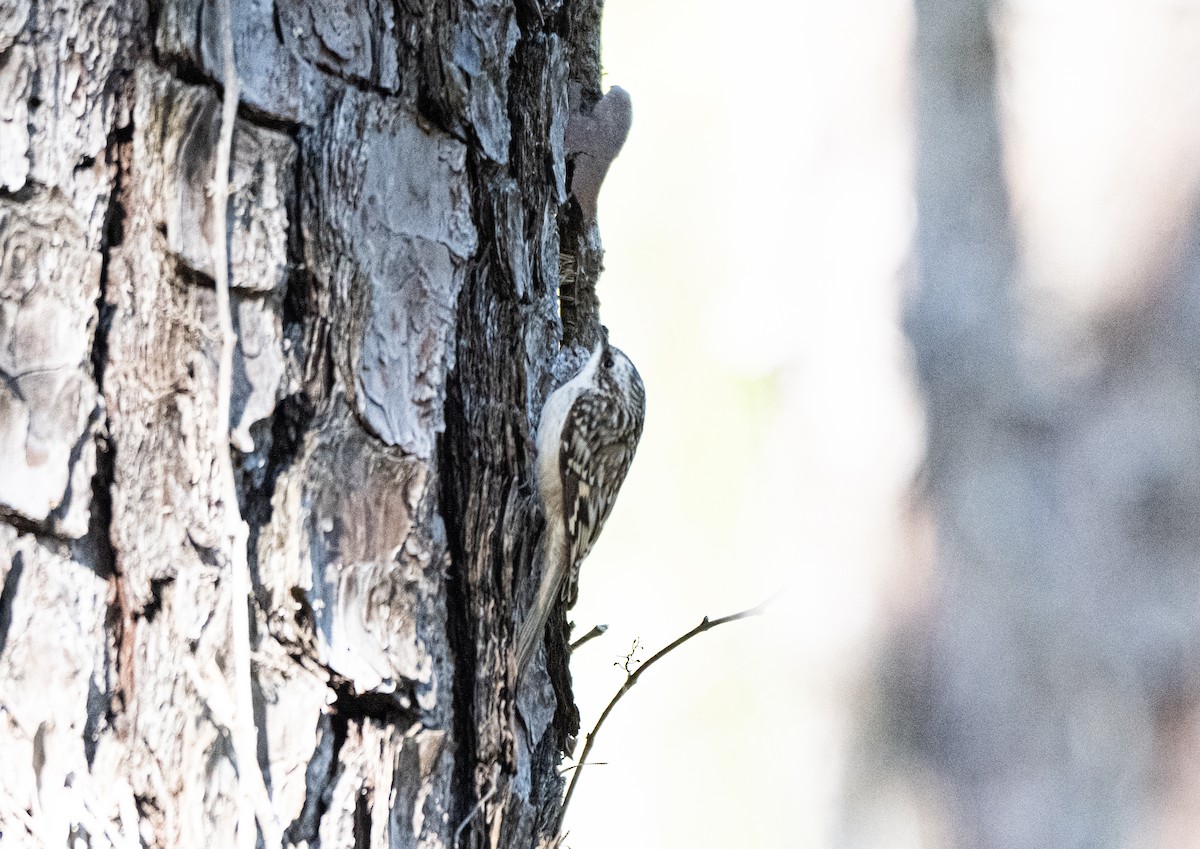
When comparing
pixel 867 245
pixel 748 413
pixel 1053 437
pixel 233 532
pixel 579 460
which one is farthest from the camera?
pixel 748 413

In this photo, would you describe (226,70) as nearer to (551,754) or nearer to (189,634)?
(189,634)

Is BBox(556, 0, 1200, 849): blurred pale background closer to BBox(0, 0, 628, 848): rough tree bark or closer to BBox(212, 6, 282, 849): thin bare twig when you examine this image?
BBox(0, 0, 628, 848): rough tree bark

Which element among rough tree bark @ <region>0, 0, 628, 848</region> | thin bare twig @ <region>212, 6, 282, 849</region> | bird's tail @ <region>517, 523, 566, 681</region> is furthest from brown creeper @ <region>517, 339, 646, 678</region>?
thin bare twig @ <region>212, 6, 282, 849</region>

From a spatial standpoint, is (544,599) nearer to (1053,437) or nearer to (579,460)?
(579,460)

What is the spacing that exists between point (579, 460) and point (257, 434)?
956 millimetres

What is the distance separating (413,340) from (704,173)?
10.8ft

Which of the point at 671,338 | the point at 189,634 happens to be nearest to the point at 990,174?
the point at 189,634

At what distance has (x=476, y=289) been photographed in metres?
1.38

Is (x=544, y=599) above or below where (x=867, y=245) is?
below

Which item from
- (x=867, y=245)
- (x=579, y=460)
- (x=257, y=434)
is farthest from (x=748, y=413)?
(x=257, y=434)

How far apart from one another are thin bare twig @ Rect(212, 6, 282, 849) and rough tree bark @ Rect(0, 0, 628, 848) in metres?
0.01

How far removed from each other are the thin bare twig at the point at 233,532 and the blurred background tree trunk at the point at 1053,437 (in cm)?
88

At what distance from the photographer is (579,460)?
204 cm

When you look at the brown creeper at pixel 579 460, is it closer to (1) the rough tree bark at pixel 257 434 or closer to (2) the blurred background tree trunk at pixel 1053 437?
(1) the rough tree bark at pixel 257 434
